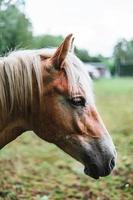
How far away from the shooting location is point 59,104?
8.43ft

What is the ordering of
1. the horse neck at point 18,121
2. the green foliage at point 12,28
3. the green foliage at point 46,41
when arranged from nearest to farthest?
the horse neck at point 18,121 → the green foliage at point 12,28 → the green foliage at point 46,41

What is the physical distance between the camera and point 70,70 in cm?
257

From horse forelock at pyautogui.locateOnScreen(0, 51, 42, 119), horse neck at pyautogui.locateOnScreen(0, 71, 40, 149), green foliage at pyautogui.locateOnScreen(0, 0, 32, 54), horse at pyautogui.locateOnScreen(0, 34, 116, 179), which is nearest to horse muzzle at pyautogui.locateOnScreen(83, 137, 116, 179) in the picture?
horse at pyautogui.locateOnScreen(0, 34, 116, 179)

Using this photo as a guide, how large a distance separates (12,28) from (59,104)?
2.02m

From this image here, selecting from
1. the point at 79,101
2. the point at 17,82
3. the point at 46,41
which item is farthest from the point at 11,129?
the point at 46,41

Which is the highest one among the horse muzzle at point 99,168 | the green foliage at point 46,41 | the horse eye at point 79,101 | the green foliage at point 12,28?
the green foliage at point 12,28

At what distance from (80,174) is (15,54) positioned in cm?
279

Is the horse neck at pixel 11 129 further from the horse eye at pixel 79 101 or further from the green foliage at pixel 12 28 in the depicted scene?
the green foliage at pixel 12 28

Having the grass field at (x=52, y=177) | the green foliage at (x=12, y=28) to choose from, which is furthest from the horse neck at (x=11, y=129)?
the green foliage at (x=12, y=28)

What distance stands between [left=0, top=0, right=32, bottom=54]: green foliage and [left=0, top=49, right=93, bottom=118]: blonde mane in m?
1.61

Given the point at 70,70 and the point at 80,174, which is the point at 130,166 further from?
the point at 70,70

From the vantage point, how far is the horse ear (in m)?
2.47

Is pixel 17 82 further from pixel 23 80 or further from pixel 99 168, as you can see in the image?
pixel 99 168

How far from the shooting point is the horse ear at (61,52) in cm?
247
